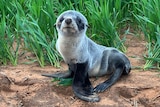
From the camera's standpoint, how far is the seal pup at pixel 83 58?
4.20 meters

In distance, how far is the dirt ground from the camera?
427 centimetres

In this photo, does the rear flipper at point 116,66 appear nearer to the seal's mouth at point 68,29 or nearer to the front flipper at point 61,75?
the front flipper at point 61,75

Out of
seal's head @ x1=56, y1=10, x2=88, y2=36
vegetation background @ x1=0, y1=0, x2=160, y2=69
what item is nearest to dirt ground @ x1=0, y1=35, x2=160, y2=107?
vegetation background @ x1=0, y1=0, x2=160, y2=69

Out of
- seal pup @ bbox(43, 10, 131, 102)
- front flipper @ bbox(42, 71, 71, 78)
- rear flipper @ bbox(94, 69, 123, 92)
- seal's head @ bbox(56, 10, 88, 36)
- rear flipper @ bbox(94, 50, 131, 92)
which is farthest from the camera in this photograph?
front flipper @ bbox(42, 71, 71, 78)

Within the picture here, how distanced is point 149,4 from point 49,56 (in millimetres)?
1260

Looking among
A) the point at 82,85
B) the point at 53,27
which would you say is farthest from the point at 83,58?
the point at 53,27

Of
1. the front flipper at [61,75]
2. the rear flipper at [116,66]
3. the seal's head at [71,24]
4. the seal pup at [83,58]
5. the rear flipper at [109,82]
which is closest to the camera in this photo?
the seal's head at [71,24]

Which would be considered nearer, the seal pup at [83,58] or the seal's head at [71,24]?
the seal's head at [71,24]

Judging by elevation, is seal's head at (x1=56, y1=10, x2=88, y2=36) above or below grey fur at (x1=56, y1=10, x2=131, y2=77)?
above

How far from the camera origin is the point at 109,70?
475 cm

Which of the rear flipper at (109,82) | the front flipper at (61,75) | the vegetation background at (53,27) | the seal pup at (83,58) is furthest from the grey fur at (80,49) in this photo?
the vegetation background at (53,27)

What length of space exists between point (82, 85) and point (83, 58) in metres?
0.25

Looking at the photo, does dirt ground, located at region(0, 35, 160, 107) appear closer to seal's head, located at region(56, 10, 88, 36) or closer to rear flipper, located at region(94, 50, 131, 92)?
rear flipper, located at region(94, 50, 131, 92)

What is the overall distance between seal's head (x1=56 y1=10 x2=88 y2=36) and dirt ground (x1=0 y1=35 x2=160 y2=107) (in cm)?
58
